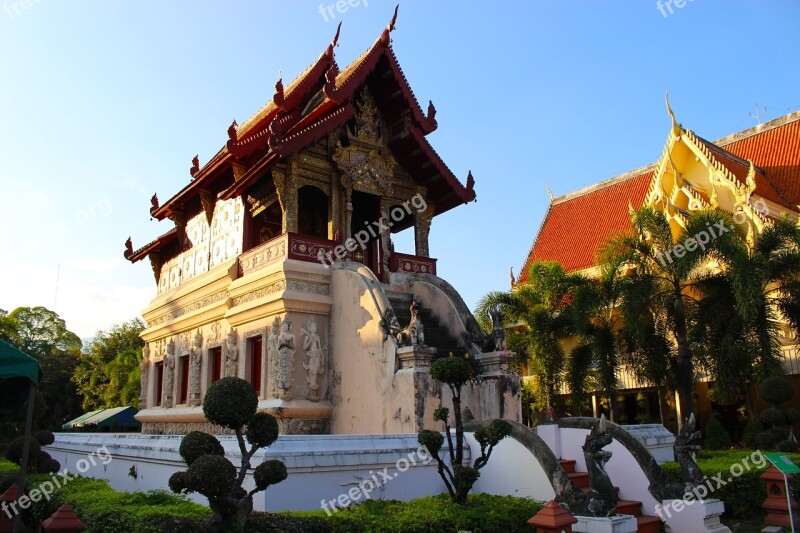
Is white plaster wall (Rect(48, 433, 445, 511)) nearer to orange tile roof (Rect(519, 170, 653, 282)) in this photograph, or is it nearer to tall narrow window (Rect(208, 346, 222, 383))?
tall narrow window (Rect(208, 346, 222, 383))

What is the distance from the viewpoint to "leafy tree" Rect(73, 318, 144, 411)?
36125 millimetres

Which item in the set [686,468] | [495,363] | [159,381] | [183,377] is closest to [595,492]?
[686,468]

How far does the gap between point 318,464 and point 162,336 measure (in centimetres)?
1374

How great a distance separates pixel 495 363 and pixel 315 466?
5662 mm

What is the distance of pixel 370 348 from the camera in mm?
11523

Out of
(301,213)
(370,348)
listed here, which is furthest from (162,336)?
(370,348)

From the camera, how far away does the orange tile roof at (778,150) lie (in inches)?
831

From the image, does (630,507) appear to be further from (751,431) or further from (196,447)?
(751,431)

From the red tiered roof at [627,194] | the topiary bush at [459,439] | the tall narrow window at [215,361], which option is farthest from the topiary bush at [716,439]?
the tall narrow window at [215,361]

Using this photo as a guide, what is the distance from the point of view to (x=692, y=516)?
282 inches

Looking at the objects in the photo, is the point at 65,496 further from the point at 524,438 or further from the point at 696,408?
the point at 696,408

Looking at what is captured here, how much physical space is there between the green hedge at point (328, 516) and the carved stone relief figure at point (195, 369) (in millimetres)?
8778

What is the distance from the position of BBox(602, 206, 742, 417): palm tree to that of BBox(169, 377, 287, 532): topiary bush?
11.8 meters

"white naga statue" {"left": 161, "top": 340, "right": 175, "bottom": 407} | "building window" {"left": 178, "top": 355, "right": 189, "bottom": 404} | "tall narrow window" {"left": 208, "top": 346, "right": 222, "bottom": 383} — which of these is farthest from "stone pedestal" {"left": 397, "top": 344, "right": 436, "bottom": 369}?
"white naga statue" {"left": 161, "top": 340, "right": 175, "bottom": 407}
